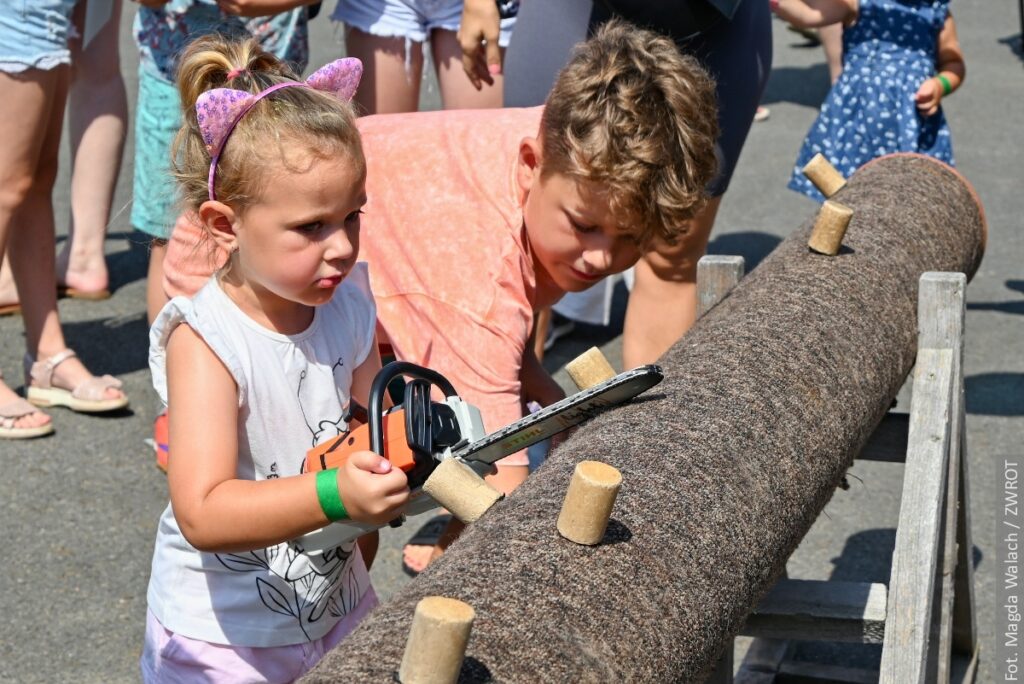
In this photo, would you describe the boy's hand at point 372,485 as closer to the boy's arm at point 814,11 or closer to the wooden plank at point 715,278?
the wooden plank at point 715,278

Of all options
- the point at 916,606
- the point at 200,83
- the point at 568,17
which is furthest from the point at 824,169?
the point at 200,83

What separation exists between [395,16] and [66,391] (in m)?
1.49

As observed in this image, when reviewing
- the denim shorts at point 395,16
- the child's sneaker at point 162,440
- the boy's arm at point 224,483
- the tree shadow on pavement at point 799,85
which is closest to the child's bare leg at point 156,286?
the child's sneaker at point 162,440

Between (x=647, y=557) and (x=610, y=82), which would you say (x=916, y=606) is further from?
(x=610, y=82)

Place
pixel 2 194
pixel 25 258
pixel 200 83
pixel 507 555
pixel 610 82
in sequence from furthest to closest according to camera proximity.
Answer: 1. pixel 25 258
2. pixel 2 194
3. pixel 610 82
4. pixel 200 83
5. pixel 507 555

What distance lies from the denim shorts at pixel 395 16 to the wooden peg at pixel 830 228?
1.63 m

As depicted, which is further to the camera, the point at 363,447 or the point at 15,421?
the point at 15,421

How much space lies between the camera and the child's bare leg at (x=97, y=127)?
475 cm

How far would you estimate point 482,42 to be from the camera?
3.38 metres

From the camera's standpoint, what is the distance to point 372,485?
65.2 inches

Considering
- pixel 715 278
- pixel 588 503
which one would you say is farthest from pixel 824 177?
pixel 588 503

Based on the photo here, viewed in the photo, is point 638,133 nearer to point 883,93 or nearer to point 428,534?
point 428,534

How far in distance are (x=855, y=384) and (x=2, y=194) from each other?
2547 mm

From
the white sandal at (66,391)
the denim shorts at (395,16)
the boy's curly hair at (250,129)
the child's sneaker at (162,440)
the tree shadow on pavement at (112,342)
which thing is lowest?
the tree shadow on pavement at (112,342)
